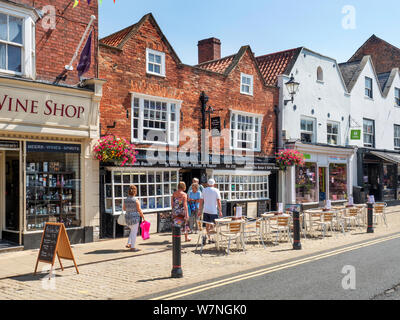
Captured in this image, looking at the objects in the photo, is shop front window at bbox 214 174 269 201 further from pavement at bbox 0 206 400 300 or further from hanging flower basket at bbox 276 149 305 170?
pavement at bbox 0 206 400 300

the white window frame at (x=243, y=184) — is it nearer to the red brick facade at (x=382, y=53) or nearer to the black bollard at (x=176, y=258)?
the black bollard at (x=176, y=258)

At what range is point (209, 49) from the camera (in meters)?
21.5

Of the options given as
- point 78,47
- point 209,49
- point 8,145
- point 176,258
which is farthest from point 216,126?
point 176,258

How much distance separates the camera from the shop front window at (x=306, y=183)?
2072 centimetres

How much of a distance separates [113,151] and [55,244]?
15.2 feet

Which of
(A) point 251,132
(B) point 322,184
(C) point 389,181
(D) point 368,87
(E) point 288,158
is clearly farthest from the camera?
(C) point 389,181

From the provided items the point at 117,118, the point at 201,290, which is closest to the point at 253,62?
the point at 117,118

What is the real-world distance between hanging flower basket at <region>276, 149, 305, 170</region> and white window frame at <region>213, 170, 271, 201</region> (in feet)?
2.51

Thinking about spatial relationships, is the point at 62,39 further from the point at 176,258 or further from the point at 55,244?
the point at 176,258

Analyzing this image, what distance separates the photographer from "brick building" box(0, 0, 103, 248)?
10781 millimetres

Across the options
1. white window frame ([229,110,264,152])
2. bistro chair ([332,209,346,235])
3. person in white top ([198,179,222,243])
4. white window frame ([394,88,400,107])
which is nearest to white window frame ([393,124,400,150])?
white window frame ([394,88,400,107])

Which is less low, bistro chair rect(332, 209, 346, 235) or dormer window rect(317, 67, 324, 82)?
dormer window rect(317, 67, 324, 82)

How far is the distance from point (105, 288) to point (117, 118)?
726 centimetres

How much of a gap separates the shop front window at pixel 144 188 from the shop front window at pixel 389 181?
1780 centimetres
